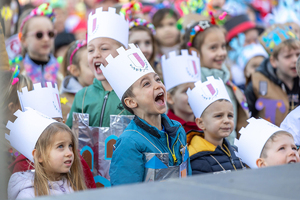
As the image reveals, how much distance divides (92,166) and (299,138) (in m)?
1.62

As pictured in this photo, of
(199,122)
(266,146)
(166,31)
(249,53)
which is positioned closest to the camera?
(266,146)

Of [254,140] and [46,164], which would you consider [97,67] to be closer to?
[46,164]

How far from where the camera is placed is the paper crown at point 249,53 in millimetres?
6961

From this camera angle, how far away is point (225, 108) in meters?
3.51

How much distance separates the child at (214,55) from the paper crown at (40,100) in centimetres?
165

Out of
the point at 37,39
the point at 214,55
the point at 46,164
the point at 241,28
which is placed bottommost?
the point at 46,164

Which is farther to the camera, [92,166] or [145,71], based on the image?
[92,166]

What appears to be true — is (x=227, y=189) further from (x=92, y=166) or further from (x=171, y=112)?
(x=171, y=112)

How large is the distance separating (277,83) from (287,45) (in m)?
0.45

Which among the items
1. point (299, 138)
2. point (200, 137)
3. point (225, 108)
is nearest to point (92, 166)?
point (200, 137)

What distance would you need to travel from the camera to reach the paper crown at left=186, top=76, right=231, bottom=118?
11.6ft

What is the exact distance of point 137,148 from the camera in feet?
8.96

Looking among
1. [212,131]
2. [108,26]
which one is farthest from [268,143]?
[108,26]

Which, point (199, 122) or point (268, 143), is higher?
point (199, 122)
